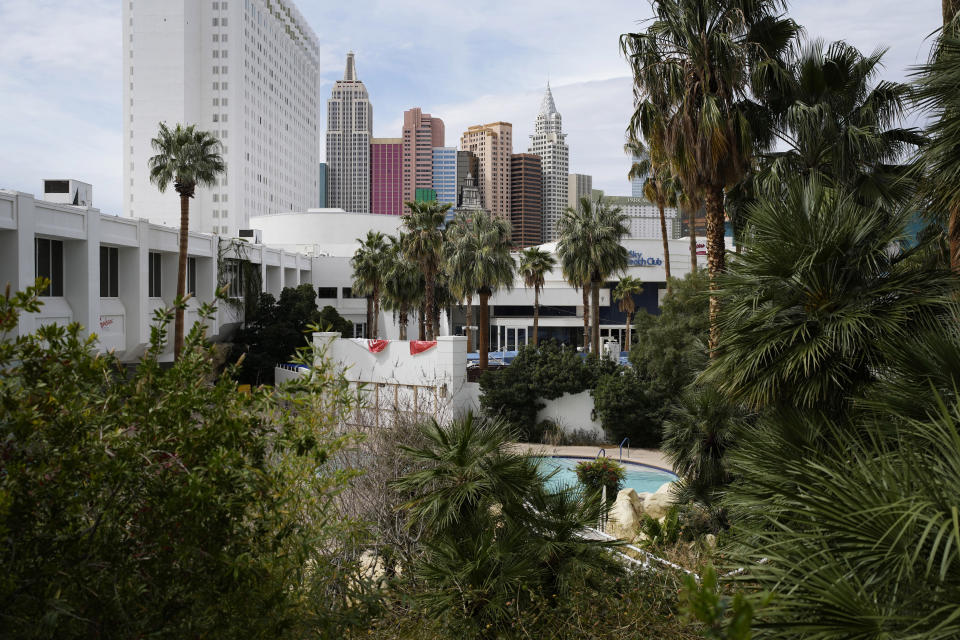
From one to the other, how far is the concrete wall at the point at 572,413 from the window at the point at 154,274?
20.5 m

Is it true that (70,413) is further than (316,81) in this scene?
No

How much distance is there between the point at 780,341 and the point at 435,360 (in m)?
23.2

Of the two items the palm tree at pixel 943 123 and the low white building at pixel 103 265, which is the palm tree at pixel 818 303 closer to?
the palm tree at pixel 943 123

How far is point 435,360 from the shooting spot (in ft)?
98.2

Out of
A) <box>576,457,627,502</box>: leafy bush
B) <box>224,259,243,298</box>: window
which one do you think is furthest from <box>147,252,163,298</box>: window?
<box>576,457,627,502</box>: leafy bush

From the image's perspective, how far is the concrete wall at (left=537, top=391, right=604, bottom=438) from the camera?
32000 mm

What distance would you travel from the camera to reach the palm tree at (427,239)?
36344mm

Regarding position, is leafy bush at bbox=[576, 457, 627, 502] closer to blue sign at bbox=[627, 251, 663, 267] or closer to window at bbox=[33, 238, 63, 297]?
window at bbox=[33, 238, 63, 297]

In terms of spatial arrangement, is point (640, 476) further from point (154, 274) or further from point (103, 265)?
point (154, 274)

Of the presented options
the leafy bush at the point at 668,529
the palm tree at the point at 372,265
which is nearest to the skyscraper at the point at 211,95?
the palm tree at the point at 372,265

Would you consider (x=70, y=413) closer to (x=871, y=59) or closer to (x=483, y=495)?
(x=483, y=495)

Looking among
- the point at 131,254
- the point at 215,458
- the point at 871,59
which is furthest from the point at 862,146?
the point at 131,254

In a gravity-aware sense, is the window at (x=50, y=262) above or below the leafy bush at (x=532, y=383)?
above

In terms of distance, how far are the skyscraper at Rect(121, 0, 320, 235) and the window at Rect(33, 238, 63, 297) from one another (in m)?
73.9
